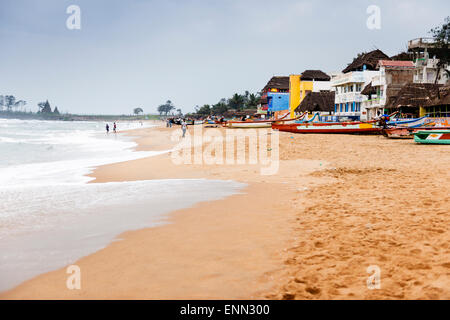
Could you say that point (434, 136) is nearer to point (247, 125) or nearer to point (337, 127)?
point (337, 127)

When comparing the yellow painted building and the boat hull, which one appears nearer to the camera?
the boat hull

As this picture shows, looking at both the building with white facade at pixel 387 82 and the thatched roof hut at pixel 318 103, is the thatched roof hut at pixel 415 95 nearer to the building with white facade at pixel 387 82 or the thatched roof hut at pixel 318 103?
the building with white facade at pixel 387 82

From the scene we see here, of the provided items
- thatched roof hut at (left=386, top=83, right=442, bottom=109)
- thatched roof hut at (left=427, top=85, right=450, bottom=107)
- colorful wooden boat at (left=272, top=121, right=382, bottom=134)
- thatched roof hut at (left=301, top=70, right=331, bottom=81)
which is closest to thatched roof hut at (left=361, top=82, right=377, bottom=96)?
thatched roof hut at (left=386, top=83, right=442, bottom=109)

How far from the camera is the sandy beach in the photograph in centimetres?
368

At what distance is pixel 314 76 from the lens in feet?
203

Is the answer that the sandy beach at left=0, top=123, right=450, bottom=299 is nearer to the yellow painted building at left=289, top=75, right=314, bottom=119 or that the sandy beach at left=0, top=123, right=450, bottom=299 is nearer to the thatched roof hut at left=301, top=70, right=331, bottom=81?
the yellow painted building at left=289, top=75, right=314, bottom=119

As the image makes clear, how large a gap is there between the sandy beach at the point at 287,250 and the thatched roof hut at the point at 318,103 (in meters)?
42.8

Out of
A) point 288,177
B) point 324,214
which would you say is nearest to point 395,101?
point 288,177

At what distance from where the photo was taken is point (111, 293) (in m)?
3.78

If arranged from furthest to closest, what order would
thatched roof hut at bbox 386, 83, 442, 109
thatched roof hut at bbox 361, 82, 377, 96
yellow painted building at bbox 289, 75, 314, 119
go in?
yellow painted building at bbox 289, 75, 314, 119 → thatched roof hut at bbox 361, 82, 377, 96 → thatched roof hut at bbox 386, 83, 442, 109

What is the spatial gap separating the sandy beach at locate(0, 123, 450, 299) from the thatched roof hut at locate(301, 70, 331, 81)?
5521 cm

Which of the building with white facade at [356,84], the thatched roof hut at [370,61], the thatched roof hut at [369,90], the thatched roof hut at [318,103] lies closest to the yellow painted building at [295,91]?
the thatched roof hut at [318,103]

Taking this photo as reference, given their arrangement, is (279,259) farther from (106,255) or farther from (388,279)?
(106,255)

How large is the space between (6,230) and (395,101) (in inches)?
1466
